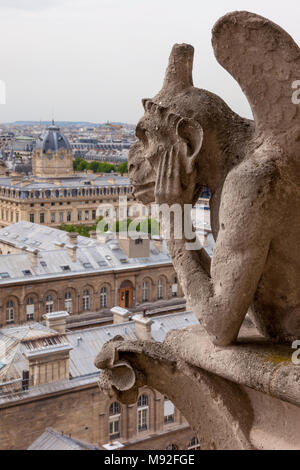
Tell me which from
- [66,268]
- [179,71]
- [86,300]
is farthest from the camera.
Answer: [86,300]

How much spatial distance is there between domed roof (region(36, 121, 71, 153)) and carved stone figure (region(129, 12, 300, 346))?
93071 millimetres

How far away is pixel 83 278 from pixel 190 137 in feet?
106

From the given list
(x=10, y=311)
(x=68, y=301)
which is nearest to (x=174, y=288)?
(x=68, y=301)

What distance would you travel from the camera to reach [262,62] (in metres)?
3.82

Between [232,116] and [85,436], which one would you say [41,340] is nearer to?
[85,436]

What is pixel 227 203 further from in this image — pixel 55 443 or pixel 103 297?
pixel 103 297

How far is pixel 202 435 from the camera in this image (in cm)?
439

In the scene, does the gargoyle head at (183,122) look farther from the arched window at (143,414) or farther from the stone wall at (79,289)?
the stone wall at (79,289)

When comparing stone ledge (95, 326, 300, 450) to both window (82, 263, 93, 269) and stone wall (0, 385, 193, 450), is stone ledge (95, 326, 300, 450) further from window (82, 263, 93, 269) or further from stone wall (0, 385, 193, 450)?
window (82, 263, 93, 269)

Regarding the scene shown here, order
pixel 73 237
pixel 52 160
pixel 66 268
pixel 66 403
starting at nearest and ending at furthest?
pixel 66 403 → pixel 66 268 → pixel 73 237 → pixel 52 160

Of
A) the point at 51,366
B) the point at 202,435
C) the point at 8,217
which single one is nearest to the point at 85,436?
the point at 51,366

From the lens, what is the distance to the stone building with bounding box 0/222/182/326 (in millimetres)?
34875

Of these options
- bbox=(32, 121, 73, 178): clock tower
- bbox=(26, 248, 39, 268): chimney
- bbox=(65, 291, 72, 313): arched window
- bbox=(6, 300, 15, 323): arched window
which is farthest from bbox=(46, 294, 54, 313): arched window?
bbox=(32, 121, 73, 178): clock tower

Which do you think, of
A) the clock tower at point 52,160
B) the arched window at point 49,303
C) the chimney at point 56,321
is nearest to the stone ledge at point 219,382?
the chimney at point 56,321
